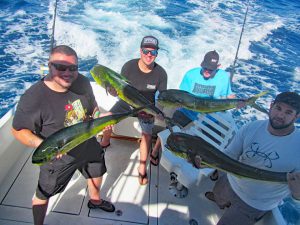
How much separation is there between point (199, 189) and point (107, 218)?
108cm

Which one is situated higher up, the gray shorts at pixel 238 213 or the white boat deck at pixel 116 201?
the gray shorts at pixel 238 213

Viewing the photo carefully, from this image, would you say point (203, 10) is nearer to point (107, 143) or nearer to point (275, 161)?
point (107, 143)

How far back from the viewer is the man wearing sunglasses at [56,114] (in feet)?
6.59

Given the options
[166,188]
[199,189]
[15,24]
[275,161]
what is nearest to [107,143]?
[166,188]

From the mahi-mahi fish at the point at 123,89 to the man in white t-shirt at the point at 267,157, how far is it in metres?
0.65

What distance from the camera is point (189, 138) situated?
2029 mm

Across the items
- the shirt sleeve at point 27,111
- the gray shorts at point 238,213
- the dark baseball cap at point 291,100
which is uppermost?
the dark baseball cap at point 291,100

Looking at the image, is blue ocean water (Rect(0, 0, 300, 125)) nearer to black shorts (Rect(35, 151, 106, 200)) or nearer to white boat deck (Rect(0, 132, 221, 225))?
white boat deck (Rect(0, 132, 221, 225))

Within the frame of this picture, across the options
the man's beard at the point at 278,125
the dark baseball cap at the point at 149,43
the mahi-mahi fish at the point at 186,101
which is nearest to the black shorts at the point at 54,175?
the mahi-mahi fish at the point at 186,101

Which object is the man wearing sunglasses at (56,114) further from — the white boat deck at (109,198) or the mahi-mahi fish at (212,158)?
the mahi-mahi fish at (212,158)

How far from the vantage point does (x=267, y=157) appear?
7.08ft

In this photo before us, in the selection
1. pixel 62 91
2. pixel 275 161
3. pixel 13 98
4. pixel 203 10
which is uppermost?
pixel 203 10

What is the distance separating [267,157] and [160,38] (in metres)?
6.71

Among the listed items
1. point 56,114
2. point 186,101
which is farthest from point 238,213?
point 56,114
